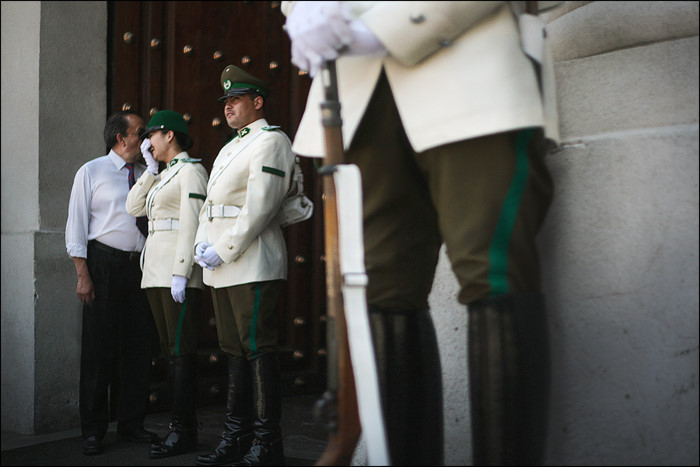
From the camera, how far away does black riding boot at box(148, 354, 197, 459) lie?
9.99 ft

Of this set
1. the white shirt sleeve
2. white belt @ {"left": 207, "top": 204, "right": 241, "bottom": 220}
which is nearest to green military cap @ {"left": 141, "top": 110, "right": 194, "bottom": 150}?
the white shirt sleeve

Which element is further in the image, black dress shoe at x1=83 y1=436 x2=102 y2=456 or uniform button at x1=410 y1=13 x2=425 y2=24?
black dress shoe at x1=83 y1=436 x2=102 y2=456

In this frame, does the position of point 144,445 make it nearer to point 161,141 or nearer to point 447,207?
point 161,141

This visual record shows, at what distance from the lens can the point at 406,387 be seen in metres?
1.56

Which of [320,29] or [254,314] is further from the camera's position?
[254,314]

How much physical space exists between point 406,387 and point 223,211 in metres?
1.59

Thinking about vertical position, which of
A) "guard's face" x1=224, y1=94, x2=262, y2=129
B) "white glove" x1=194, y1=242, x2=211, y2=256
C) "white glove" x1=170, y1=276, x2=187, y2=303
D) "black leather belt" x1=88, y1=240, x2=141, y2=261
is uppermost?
"guard's face" x1=224, y1=94, x2=262, y2=129

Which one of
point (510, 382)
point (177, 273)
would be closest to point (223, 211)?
point (177, 273)

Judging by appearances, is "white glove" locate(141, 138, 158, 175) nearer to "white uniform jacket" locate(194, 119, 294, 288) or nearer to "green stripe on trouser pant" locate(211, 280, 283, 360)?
"white uniform jacket" locate(194, 119, 294, 288)

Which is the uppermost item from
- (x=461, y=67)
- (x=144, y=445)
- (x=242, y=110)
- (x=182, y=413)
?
(x=242, y=110)

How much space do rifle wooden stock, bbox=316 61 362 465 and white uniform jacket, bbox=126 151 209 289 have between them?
5.96ft

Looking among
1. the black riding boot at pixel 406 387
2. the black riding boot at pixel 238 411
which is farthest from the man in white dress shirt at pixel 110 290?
the black riding boot at pixel 406 387

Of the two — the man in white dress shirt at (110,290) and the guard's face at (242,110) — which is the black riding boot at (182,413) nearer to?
the man in white dress shirt at (110,290)

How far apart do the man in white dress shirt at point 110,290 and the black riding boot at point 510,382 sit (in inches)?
91.0
